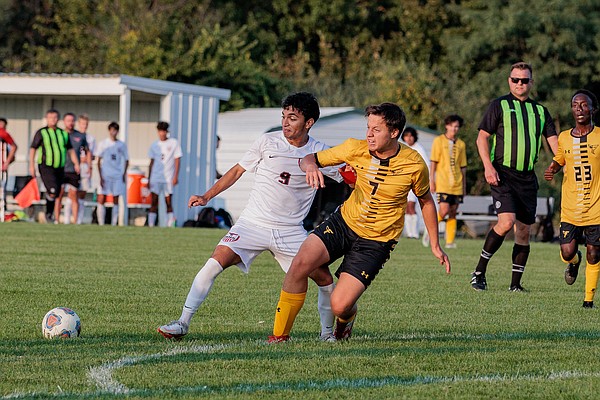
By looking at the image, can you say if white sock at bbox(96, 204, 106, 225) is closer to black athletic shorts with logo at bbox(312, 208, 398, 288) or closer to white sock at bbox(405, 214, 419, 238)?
white sock at bbox(405, 214, 419, 238)

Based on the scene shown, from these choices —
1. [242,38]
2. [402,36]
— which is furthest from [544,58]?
[242,38]

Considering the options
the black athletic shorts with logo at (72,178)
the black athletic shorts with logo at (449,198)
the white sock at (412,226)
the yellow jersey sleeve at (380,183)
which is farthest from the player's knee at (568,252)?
the black athletic shorts with logo at (72,178)

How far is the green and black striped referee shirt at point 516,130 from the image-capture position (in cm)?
1154

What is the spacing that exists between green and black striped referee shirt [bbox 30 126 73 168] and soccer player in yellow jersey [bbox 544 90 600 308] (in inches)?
483

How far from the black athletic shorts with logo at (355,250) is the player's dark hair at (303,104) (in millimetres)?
792

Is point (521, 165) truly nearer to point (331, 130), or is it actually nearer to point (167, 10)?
point (331, 130)

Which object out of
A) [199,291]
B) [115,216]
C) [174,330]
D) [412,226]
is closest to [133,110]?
[115,216]

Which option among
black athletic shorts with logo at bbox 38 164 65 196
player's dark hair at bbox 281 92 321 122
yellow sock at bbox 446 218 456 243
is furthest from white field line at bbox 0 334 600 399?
black athletic shorts with logo at bbox 38 164 65 196

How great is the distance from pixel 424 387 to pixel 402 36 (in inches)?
1770

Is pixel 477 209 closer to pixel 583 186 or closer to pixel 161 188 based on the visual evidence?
pixel 161 188

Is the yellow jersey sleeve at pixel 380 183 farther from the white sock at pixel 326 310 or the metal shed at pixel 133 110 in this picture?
the metal shed at pixel 133 110

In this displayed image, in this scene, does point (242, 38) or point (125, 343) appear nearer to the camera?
point (125, 343)

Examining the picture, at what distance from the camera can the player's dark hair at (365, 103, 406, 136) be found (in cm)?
735

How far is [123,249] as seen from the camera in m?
15.9
